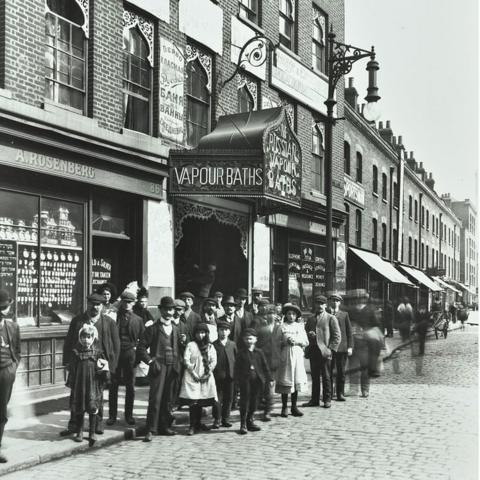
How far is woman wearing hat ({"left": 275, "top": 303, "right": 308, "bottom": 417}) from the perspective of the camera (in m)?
10.2

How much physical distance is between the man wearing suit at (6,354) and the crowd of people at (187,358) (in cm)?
1

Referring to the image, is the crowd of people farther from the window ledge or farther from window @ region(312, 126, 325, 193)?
window @ region(312, 126, 325, 193)

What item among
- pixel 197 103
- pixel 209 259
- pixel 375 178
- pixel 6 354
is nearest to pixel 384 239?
pixel 375 178

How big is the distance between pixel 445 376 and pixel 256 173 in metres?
6.10

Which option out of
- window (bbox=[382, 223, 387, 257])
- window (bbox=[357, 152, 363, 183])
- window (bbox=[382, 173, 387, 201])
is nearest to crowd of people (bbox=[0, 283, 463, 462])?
window (bbox=[357, 152, 363, 183])

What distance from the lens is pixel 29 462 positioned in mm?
6980

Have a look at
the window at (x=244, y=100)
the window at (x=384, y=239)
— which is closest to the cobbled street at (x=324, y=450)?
the window at (x=244, y=100)

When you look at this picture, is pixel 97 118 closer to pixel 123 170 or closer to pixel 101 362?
pixel 123 170

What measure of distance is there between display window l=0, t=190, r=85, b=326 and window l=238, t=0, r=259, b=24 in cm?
802

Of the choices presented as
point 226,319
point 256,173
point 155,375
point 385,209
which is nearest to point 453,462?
point 155,375

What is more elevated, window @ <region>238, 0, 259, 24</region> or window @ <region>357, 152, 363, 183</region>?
window @ <region>238, 0, 259, 24</region>

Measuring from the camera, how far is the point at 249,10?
1752cm

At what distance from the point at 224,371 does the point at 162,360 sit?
39.0 inches

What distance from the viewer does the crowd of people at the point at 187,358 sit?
8000mm
